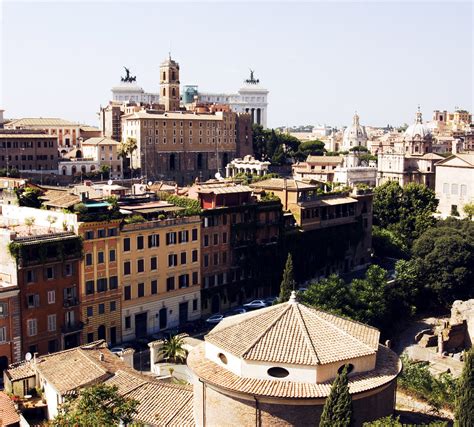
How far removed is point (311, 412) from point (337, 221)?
44602mm

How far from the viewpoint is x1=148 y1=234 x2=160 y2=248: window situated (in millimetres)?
46344

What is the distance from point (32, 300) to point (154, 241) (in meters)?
9.69

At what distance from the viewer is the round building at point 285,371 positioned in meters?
19.2

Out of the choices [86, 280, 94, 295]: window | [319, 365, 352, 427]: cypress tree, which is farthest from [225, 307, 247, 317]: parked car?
[319, 365, 352, 427]: cypress tree

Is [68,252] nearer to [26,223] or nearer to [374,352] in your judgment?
[26,223]

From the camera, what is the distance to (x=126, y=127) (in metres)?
111

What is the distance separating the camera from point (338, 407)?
17906mm

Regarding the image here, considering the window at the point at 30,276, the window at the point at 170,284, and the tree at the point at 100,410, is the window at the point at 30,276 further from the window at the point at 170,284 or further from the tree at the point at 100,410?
the tree at the point at 100,410

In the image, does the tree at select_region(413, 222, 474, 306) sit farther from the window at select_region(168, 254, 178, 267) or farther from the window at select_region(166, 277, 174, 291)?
the window at select_region(166, 277, 174, 291)

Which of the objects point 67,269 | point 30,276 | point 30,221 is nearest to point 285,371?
point 30,276

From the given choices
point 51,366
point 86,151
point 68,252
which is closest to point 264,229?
point 68,252

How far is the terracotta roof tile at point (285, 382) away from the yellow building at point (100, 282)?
22.2 metres

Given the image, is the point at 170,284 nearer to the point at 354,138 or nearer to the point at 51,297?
the point at 51,297

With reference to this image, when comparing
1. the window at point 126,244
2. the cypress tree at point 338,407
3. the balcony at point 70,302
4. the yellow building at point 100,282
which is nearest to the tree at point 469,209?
the window at point 126,244
